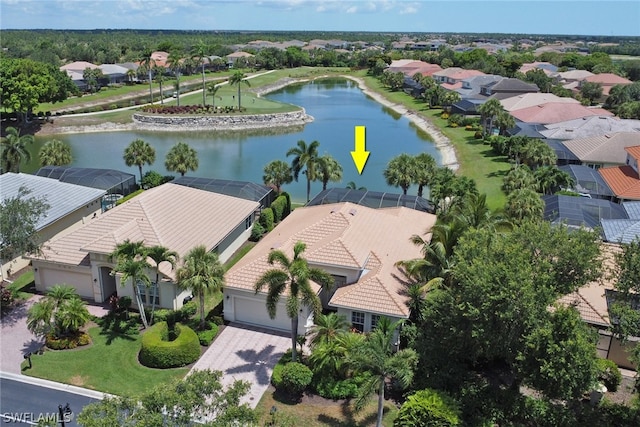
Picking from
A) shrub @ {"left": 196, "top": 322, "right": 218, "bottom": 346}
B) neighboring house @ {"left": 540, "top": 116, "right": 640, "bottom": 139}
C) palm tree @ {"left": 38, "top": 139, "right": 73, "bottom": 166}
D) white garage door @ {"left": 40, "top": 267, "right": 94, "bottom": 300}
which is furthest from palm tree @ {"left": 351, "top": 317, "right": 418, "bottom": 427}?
neighboring house @ {"left": 540, "top": 116, "right": 640, "bottom": 139}

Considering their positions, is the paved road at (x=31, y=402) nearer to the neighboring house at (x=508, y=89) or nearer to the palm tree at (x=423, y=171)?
the palm tree at (x=423, y=171)

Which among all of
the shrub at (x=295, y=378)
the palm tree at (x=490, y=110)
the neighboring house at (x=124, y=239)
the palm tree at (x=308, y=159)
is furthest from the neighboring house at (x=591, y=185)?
the shrub at (x=295, y=378)

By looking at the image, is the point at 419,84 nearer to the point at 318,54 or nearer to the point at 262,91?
the point at 262,91

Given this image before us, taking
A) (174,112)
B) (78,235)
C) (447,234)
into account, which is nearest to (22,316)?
(78,235)

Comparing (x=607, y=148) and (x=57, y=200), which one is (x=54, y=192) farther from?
(x=607, y=148)

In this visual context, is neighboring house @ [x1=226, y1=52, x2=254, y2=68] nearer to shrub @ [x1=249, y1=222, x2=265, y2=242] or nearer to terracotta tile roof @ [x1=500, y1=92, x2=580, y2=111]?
terracotta tile roof @ [x1=500, y1=92, x2=580, y2=111]

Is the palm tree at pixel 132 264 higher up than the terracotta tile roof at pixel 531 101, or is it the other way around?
the terracotta tile roof at pixel 531 101
